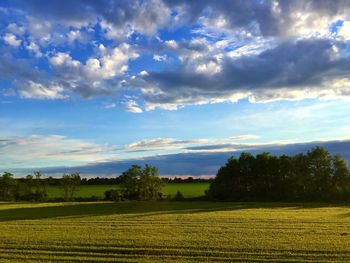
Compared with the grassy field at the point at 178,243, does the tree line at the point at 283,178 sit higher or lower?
higher

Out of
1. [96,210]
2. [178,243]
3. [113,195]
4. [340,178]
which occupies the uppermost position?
[340,178]

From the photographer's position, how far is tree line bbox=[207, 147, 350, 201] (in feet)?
263

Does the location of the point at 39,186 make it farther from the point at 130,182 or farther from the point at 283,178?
the point at 283,178

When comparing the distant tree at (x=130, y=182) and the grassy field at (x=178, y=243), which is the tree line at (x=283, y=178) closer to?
the distant tree at (x=130, y=182)

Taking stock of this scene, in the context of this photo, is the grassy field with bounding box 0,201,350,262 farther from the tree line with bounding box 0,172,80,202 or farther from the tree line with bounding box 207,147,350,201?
the tree line with bounding box 0,172,80,202

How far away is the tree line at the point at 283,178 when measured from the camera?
80.2 m

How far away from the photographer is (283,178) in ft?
275

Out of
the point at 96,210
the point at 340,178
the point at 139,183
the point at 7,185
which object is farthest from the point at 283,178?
the point at 7,185

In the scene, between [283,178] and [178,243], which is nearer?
[178,243]

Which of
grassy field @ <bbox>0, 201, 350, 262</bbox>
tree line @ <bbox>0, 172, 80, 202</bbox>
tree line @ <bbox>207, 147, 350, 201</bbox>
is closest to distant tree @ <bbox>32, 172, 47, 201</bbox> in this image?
tree line @ <bbox>0, 172, 80, 202</bbox>

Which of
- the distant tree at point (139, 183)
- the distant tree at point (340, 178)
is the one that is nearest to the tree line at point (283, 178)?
the distant tree at point (340, 178)

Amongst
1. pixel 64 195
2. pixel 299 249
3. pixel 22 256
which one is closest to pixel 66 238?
pixel 22 256

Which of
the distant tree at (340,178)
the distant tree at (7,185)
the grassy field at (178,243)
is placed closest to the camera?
the grassy field at (178,243)

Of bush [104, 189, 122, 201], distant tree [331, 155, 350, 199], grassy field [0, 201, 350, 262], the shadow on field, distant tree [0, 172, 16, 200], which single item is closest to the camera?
grassy field [0, 201, 350, 262]
